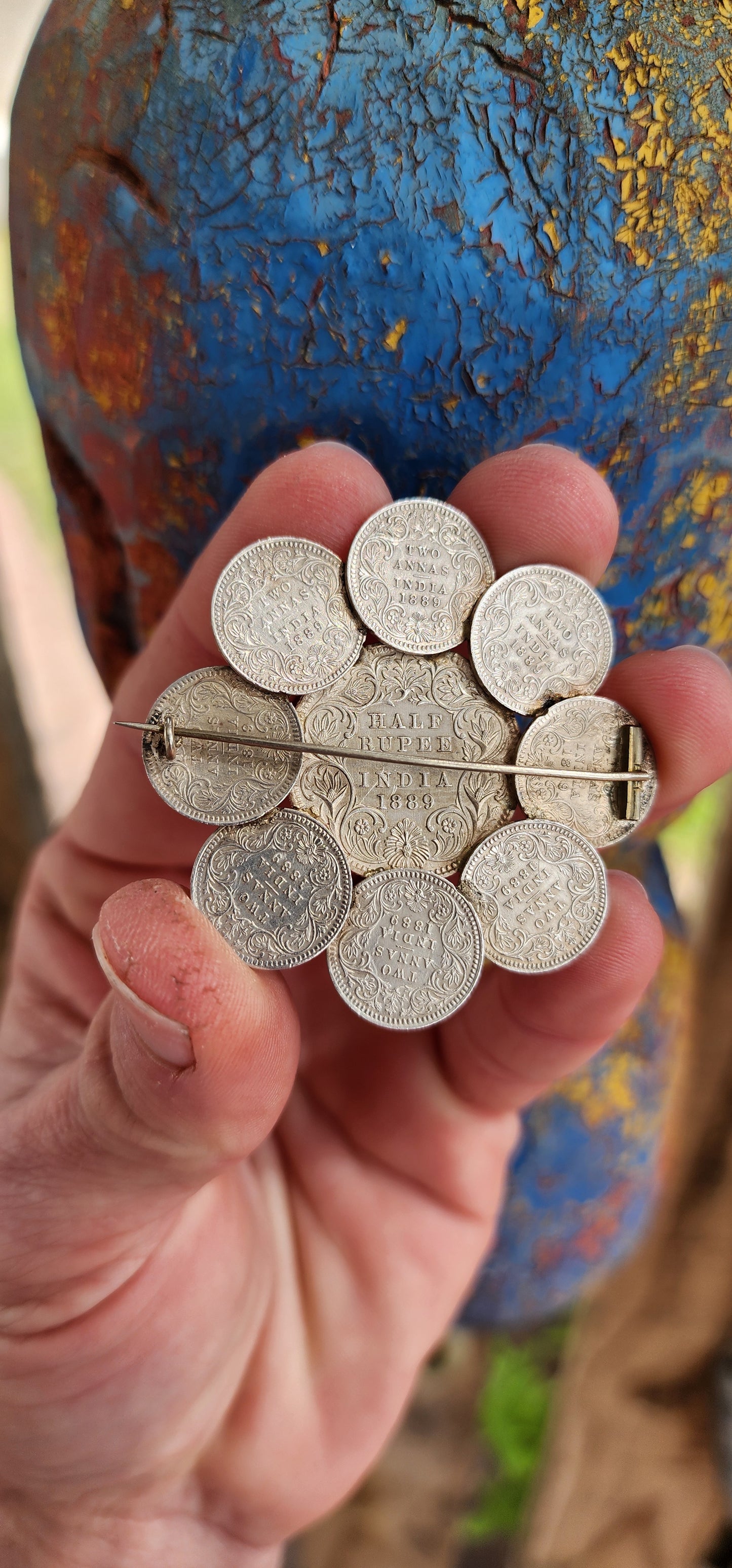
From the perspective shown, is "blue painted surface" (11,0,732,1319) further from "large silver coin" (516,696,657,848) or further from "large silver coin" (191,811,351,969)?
"large silver coin" (191,811,351,969)

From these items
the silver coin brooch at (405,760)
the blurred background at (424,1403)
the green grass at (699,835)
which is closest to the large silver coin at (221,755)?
the silver coin brooch at (405,760)

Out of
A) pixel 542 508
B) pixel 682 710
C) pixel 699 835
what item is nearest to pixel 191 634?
pixel 542 508

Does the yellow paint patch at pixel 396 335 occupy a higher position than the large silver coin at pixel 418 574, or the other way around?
the yellow paint patch at pixel 396 335

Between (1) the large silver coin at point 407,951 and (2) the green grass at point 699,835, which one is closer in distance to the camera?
(1) the large silver coin at point 407,951

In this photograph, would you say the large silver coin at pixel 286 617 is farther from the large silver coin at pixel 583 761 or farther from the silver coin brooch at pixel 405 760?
the large silver coin at pixel 583 761

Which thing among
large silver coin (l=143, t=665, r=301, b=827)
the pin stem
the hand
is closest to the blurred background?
the hand

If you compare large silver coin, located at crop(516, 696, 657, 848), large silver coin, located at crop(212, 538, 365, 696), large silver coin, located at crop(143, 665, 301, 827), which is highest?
large silver coin, located at crop(212, 538, 365, 696)

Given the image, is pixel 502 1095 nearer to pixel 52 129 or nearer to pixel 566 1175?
pixel 566 1175
